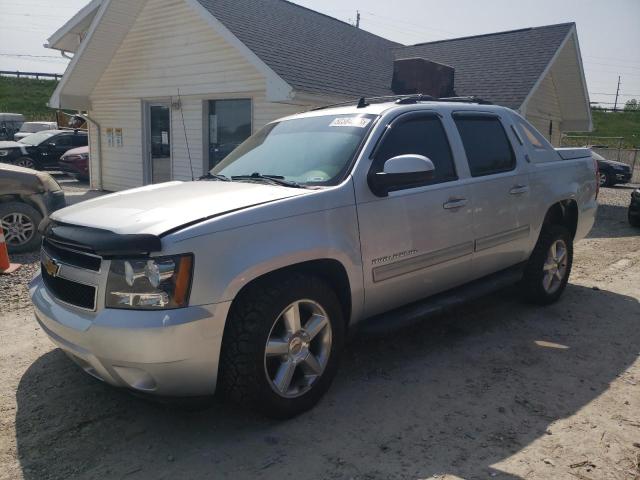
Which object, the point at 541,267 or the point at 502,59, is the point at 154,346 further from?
the point at 502,59

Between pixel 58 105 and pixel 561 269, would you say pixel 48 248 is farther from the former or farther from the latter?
pixel 58 105

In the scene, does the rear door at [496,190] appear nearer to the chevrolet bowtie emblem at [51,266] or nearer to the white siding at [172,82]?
the chevrolet bowtie emblem at [51,266]

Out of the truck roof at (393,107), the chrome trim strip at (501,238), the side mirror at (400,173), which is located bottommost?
the chrome trim strip at (501,238)

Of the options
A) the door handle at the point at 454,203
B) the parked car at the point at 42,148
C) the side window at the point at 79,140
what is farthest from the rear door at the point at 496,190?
the side window at the point at 79,140

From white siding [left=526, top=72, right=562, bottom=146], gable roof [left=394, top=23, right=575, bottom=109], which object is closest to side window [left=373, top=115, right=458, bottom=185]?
gable roof [left=394, top=23, right=575, bottom=109]

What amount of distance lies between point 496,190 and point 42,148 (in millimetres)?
19123

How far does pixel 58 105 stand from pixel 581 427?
14.8 meters

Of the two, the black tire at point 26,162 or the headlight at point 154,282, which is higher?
the headlight at point 154,282

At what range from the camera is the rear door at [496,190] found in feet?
14.3

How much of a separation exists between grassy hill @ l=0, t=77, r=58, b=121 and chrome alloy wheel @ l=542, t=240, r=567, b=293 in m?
45.8

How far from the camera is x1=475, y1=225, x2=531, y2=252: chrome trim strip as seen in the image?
435 cm

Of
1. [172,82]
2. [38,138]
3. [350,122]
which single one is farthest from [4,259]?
[38,138]

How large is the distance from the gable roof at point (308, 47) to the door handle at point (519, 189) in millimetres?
5762

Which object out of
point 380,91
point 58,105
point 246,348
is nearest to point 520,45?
point 380,91
